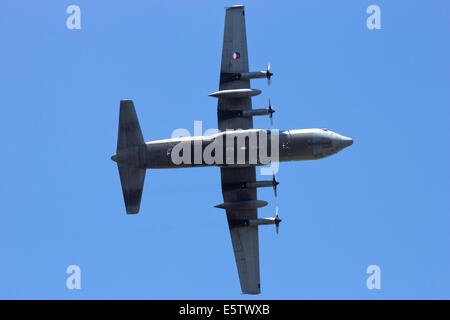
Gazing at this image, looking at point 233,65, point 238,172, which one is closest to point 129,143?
point 238,172

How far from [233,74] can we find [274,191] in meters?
10.3

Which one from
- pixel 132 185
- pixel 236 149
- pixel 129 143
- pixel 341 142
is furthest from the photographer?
pixel 132 185

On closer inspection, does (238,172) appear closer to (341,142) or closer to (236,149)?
(236,149)

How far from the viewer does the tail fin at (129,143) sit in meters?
61.9

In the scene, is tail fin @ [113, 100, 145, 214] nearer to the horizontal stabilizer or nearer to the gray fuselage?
the gray fuselage

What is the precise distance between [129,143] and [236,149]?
28.7ft

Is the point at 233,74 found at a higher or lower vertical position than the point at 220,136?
higher

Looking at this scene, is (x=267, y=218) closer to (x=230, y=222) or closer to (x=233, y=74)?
(x=230, y=222)

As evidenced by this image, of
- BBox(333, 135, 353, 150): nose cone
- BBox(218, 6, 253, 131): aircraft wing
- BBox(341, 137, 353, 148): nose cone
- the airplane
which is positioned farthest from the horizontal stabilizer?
BBox(341, 137, 353, 148): nose cone

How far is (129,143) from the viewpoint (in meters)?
61.9

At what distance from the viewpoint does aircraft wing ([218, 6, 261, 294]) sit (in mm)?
63375

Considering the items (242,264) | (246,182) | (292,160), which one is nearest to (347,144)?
(292,160)

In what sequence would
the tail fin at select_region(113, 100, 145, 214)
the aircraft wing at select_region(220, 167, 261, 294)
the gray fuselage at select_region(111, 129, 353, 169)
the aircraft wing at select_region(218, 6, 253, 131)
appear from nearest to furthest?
1. the gray fuselage at select_region(111, 129, 353, 169)
2. the tail fin at select_region(113, 100, 145, 214)
3. the aircraft wing at select_region(218, 6, 253, 131)
4. the aircraft wing at select_region(220, 167, 261, 294)

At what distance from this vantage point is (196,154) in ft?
202
